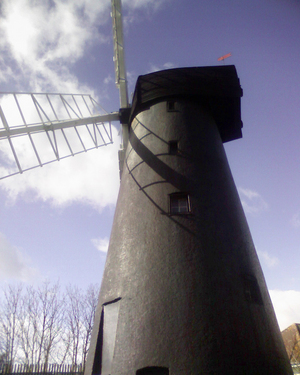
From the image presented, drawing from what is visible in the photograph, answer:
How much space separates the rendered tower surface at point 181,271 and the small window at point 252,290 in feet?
0.10

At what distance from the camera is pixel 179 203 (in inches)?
315

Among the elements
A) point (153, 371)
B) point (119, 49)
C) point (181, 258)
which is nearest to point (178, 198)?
point (181, 258)

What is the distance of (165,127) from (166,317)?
616 centimetres

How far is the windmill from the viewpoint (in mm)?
5770

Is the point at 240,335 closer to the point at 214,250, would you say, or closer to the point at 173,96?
the point at 214,250

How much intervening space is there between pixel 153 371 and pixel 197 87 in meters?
9.00

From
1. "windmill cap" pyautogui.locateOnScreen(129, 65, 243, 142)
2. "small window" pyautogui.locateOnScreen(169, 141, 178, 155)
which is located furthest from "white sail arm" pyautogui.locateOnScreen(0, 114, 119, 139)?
"small window" pyautogui.locateOnScreen(169, 141, 178, 155)

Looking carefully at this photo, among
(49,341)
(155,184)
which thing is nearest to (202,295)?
(155,184)

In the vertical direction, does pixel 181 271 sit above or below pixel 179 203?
below

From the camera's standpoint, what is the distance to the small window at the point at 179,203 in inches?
308

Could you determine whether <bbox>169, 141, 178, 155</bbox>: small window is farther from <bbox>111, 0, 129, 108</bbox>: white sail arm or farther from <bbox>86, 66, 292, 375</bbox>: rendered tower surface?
<bbox>111, 0, 129, 108</bbox>: white sail arm

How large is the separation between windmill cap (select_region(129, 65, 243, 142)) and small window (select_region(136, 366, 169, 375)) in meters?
8.56

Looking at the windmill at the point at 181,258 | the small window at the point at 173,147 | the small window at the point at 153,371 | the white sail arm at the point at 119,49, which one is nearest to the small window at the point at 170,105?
the windmill at the point at 181,258

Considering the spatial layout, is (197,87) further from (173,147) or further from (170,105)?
(173,147)
